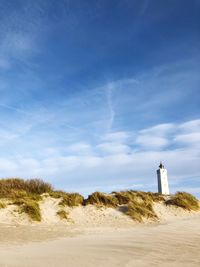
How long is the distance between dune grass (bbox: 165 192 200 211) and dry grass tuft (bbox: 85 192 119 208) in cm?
225

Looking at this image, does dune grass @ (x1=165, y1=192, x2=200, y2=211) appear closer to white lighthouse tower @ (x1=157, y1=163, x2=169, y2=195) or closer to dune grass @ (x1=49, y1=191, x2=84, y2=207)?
dune grass @ (x1=49, y1=191, x2=84, y2=207)

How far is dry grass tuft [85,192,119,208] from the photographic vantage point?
14.4 meters

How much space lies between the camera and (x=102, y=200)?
14594mm

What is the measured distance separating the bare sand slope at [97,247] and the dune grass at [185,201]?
245cm

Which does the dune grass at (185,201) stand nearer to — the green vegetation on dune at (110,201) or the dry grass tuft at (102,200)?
the green vegetation on dune at (110,201)

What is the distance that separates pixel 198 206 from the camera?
15461mm

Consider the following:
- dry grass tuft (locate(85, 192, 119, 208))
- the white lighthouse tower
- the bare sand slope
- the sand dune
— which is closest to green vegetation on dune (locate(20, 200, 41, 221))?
the sand dune

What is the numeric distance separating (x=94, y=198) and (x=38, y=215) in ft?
8.31

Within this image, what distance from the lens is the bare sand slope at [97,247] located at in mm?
6684

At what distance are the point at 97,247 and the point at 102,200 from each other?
632 centimetres

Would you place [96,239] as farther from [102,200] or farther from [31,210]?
[102,200]

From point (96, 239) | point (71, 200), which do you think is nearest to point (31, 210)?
point (71, 200)

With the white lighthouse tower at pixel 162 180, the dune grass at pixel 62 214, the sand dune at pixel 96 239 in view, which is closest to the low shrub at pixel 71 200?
the sand dune at pixel 96 239

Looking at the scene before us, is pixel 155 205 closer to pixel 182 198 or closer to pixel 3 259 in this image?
pixel 182 198
